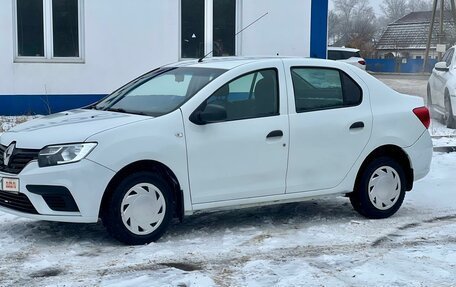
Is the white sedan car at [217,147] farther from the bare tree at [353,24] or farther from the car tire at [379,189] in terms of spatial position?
the bare tree at [353,24]

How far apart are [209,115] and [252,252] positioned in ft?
4.11

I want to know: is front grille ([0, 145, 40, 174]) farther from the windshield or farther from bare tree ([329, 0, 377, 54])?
bare tree ([329, 0, 377, 54])

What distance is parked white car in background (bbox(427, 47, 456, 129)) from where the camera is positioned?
13671mm

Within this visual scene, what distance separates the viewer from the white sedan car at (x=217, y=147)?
567 cm

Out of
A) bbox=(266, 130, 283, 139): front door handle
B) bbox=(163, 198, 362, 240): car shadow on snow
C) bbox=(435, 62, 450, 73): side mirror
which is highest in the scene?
bbox=(435, 62, 450, 73): side mirror

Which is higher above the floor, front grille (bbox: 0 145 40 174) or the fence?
the fence

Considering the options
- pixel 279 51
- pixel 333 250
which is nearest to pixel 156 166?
pixel 333 250

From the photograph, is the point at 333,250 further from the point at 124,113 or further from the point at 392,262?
the point at 124,113

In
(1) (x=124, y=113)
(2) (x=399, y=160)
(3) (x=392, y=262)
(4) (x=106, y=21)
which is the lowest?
(3) (x=392, y=262)

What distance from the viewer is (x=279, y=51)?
14828 millimetres

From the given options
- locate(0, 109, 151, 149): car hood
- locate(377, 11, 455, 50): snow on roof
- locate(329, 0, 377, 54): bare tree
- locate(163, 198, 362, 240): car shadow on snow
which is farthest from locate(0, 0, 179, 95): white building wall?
locate(377, 11, 455, 50): snow on roof

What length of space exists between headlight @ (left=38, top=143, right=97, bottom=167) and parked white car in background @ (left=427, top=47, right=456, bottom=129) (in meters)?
9.64

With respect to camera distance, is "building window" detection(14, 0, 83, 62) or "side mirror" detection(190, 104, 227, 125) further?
"building window" detection(14, 0, 83, 62)

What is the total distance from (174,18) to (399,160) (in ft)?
26.7
